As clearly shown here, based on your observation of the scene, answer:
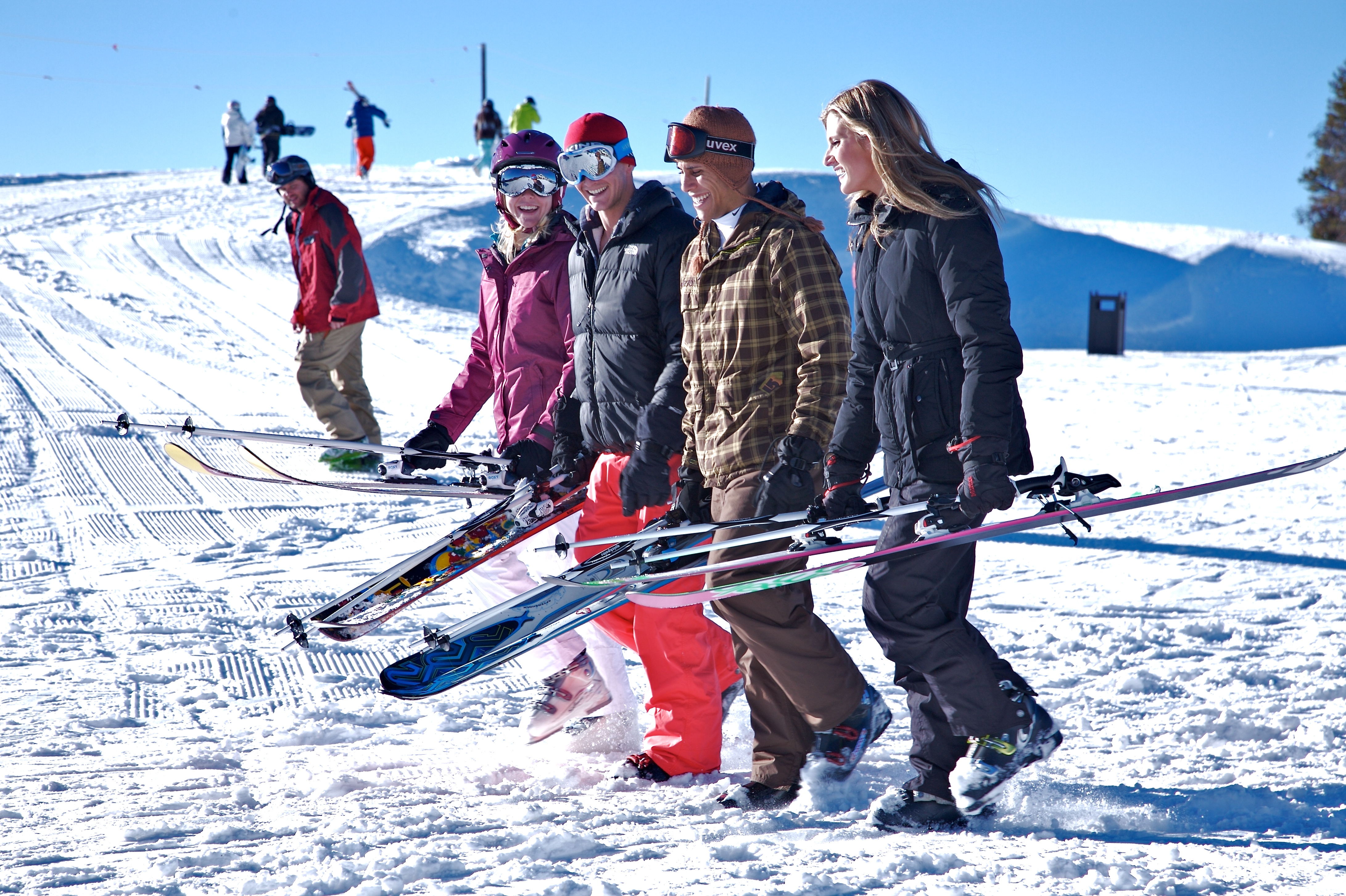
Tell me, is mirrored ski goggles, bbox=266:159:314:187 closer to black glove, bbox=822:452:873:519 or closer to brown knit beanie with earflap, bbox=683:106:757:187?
brown knit beanie with earflap, bbox=683:106:757:187

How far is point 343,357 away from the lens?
24.1 feet

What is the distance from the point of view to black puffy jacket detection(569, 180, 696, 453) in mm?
3113

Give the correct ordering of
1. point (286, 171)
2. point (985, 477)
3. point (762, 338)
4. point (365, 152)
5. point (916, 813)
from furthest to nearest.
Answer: point (365, 152), point (286, 171), point (762, 338), point (916, 813), point (985, 477)

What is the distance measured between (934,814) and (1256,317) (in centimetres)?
2391

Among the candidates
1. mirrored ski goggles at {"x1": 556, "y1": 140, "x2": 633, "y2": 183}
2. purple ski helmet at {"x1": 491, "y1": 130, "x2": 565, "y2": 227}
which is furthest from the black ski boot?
purple ski helmet at {"x1": 491, "y1": 130, "x2": 565, "y2": 227}

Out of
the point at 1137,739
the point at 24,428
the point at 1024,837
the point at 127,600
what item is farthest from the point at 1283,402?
the point at 24,428

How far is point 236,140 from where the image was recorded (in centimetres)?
2162

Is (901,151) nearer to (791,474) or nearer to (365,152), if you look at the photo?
(791,474)

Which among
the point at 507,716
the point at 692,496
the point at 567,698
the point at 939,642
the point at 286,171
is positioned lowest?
the point at 507,716

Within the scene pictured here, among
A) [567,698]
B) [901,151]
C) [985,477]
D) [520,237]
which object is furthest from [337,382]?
[985,477]

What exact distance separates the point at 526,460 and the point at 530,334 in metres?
0.44

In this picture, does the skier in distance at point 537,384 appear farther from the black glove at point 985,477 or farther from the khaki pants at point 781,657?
the black glove at point 985,477

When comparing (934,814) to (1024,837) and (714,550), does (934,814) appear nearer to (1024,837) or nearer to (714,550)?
(1024,837)

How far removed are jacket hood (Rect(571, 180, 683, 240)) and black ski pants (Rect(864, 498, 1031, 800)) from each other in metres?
1.09
